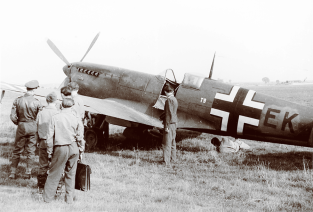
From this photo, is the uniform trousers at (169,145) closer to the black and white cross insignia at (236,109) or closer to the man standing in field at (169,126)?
the man standing in field at (169,126)

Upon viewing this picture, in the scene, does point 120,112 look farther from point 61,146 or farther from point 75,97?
point 61,146

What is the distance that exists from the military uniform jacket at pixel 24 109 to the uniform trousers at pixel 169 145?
2.73 meters

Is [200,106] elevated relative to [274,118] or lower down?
elevated

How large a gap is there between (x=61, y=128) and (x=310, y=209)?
11.8ft

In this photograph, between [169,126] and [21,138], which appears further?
[169,126]

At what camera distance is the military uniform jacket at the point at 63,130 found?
370 cm

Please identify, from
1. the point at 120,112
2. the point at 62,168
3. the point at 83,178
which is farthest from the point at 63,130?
the point at 120,112

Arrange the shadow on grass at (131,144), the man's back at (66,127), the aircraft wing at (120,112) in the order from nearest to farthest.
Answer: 1. the man's back at (66,127)
2. the aircraft wing at (120,112)
3. the shadow on grass at (131,144)

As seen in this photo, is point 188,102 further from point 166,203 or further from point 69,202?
point 69,202

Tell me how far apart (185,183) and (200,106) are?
2.66 meters

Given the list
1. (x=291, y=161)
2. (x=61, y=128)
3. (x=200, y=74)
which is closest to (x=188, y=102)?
(x=200, y=74)

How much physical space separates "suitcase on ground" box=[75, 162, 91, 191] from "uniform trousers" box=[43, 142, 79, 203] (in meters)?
0.13

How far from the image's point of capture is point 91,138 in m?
7.51

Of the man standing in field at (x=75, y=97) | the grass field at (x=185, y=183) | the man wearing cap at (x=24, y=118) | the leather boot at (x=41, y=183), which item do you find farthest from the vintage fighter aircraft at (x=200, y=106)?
the leather boot at (x=41, y=183)
